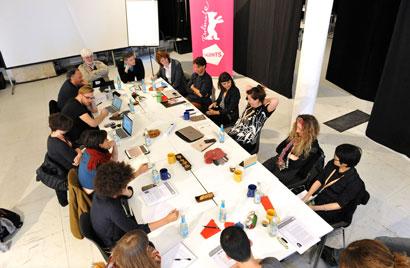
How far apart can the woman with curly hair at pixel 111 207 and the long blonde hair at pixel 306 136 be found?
1.54 meters

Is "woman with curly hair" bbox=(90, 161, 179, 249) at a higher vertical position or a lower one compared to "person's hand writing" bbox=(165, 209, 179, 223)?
higher

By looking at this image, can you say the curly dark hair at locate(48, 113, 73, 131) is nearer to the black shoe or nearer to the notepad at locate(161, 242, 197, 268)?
the notepad at locate(161, 242, 197, 268)

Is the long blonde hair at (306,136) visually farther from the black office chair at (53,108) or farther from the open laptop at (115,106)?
the black office chair at (53,108)

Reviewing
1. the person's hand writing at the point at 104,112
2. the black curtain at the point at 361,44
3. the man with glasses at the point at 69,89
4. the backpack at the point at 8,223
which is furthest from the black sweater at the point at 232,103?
the black curtain at the point at 361,44

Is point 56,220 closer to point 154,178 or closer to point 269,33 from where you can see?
point 154,178

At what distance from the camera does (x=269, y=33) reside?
602 centimetres

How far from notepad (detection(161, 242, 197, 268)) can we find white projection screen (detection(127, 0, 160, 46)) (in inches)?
218

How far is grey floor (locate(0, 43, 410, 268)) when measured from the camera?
3.12m

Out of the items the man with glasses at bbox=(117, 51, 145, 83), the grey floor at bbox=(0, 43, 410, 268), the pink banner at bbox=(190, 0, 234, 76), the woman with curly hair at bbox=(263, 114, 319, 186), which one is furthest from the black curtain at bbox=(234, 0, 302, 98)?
the woman with curly hair at bbox=(263, 114, 319, 186)

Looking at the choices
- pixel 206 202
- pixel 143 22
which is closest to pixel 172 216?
pixel 206 202

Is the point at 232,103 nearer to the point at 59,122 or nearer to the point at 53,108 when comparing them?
the point at 59,122

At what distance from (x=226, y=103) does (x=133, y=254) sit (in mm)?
2652

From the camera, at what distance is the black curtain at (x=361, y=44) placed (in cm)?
518

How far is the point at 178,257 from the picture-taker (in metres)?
2.14
